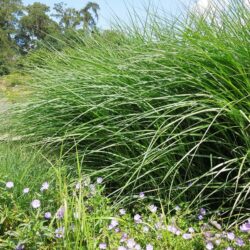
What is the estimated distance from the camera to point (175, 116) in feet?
5.17

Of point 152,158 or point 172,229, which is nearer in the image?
point 172,229

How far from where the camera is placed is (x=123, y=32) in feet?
9.07

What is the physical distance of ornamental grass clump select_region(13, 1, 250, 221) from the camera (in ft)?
5.18

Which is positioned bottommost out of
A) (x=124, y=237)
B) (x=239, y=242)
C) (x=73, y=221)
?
(x=239, y=242)

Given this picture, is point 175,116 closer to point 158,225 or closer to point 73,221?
point 158,225

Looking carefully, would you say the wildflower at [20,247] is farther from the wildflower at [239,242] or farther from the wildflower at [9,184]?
the wildflower at [239,242]

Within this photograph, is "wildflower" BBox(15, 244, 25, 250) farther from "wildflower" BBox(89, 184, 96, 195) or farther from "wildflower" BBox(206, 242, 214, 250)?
"wildflower" BBox(206, 242, 214, 250)

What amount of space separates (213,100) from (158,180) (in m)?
0.49

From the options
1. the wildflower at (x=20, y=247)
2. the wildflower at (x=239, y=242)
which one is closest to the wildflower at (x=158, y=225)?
the wildflower at (x=239, y=242)

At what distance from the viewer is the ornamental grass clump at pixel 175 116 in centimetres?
158

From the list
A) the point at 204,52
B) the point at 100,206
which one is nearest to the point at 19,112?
the point at 100,206

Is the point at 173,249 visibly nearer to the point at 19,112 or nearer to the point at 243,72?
the point at 243,72

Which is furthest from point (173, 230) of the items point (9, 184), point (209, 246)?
point (9, 184)

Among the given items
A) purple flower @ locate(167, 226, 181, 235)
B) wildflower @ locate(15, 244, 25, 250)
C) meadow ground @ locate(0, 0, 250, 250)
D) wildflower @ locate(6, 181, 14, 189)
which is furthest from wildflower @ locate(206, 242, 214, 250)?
wildflower @ locate(6, 181, 14, 189)
